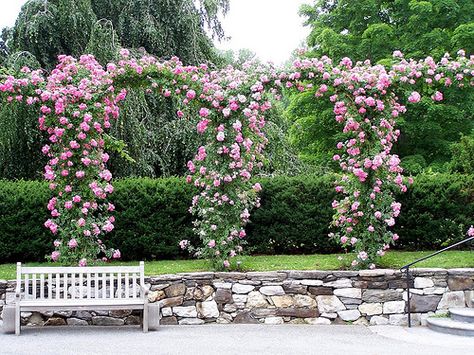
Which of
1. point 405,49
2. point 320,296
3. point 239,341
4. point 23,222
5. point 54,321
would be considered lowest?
point 239,341

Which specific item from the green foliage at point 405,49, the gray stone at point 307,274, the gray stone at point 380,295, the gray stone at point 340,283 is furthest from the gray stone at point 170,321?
the green foliage at point 405,49

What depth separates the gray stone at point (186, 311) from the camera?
7.62 metres

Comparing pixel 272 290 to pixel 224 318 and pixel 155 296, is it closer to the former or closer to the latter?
pixel 224 318

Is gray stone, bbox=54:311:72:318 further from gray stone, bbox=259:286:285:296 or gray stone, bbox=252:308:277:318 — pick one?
gray stone, bbox=259:286:285:296

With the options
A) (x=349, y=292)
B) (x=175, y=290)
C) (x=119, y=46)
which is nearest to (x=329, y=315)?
(x=349, y=292)

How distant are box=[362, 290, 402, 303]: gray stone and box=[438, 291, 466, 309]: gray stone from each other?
1.77ft

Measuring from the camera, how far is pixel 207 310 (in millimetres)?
7664

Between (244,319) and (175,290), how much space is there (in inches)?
36.4

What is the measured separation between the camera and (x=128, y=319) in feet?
24.6

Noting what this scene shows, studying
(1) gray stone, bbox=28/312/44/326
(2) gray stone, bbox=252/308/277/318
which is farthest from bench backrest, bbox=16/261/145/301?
(2) gray stone, bbox=252/308/277/318

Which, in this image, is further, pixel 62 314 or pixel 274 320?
pixel 274 320

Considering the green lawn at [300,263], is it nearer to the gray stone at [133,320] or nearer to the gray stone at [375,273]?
the gray stone at [375,273]

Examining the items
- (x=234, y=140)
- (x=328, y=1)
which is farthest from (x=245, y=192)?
(x=328, y=1)

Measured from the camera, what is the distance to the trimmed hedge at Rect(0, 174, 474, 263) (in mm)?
9055
